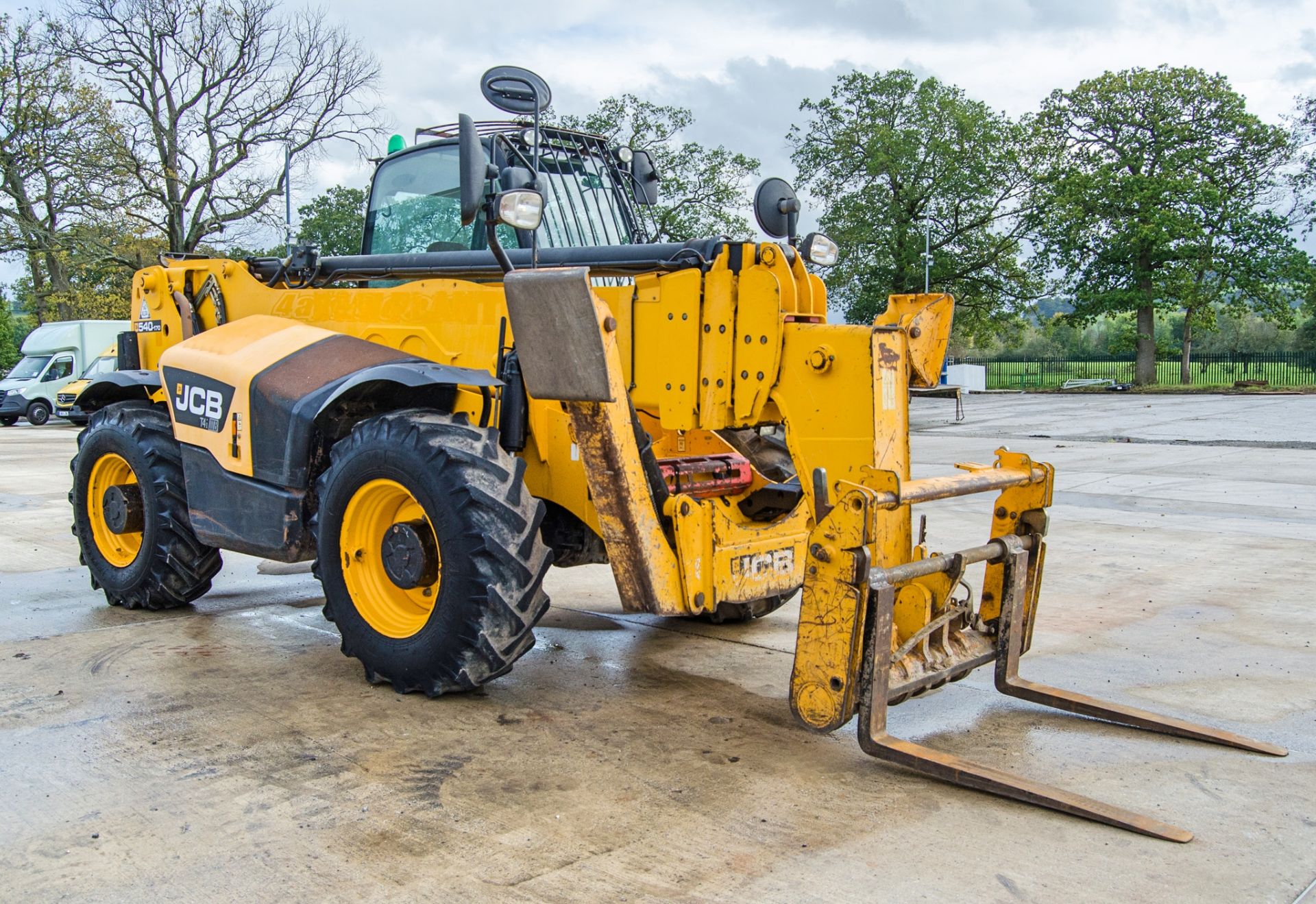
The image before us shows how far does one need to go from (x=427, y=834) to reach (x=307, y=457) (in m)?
2.27

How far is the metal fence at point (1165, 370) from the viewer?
4059 centimetres

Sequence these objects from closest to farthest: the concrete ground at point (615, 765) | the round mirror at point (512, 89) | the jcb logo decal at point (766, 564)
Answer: the concrete ground at point (615, 765) < the jcb logo decal at point (766, 564) < the round mirror at point (512, 89)

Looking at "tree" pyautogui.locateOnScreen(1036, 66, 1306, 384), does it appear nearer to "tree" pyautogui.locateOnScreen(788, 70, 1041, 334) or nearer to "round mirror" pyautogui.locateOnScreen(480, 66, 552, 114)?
"tree" pyautogui.locateOnScreen(788, 70, 1041, 334)

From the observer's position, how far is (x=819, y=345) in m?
4.54

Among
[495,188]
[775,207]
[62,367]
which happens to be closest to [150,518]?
[495,188]

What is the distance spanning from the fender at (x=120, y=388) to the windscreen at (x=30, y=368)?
25.2m

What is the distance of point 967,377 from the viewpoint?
38.1 metres

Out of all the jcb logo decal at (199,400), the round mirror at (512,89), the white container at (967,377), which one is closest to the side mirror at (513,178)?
the round mirror at (512,89)

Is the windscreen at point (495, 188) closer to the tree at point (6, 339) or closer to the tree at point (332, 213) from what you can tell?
the tree at point (332, 213)

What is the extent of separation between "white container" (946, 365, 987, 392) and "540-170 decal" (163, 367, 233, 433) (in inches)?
1304

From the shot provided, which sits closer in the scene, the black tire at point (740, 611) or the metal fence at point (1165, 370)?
the black tire at point (740, 611)

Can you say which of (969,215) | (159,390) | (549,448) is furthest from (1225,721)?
(969,215)

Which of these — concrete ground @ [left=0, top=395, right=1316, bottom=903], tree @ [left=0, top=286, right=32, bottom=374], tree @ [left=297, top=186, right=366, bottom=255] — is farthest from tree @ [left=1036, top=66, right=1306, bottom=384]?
tree @ [left=0, top=286, right=32, bottom=374]

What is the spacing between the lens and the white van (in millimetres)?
28291
